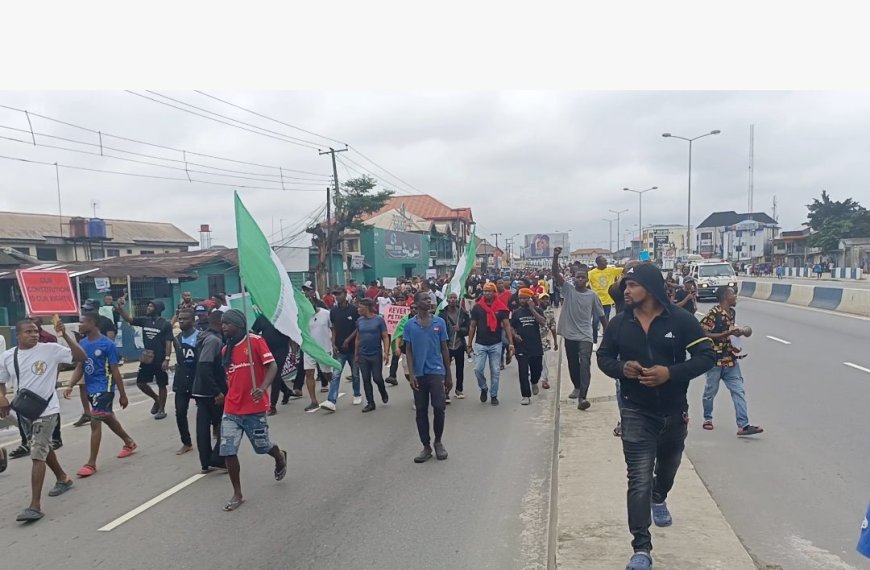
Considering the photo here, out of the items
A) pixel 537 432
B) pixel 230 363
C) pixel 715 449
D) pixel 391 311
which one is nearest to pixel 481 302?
pixel 537 432

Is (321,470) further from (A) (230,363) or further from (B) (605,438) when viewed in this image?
(B) (605,438)

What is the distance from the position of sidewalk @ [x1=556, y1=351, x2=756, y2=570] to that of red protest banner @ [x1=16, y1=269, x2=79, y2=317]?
695 cm

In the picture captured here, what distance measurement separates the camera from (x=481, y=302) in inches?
354

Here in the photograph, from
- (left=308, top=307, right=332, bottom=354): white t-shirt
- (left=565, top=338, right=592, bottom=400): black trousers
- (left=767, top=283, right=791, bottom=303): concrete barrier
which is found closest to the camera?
(left=565, top=338, right=592, bottom=400): black trousers

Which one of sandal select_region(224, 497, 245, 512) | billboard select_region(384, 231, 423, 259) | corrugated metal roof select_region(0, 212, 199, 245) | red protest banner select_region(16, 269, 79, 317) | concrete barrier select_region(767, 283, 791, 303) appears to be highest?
corrugated metal roof select_region(0, 212, 199, 245)

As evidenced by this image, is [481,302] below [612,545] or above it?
above

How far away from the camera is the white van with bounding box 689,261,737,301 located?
98.4 feet

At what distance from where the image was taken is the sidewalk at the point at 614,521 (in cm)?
377

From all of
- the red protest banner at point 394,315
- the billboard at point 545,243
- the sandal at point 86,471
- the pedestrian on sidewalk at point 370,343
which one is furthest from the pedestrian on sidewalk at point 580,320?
the billboard at point 545,243

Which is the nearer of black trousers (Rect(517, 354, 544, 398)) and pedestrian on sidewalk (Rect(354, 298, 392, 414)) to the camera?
pedestrian on sidewalk (Rect(354, 298, 392, 414))

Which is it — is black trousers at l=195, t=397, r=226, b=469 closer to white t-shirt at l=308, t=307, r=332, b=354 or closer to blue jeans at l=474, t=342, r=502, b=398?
white t-shirt at l=308, t=307, r=332, b=354

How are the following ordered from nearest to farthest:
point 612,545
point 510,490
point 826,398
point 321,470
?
point 612,545, point 510,490, point 321,470, point 826,398

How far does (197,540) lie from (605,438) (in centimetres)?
398

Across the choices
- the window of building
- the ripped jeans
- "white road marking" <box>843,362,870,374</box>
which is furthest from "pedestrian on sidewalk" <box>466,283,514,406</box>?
the window of building
